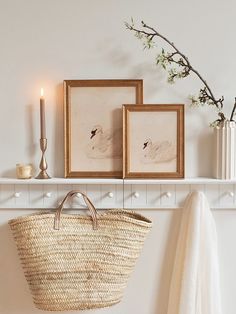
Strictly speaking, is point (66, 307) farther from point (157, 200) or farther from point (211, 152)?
point (211, 152)

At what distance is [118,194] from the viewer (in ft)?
5.75

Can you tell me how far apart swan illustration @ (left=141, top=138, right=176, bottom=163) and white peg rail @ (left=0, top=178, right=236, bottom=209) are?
96 millimetres

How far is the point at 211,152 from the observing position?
1760mm

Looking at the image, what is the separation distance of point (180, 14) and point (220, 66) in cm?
24

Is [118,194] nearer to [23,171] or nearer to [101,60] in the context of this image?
[23,171]

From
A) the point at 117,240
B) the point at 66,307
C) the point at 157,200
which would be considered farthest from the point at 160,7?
the point at 66,307

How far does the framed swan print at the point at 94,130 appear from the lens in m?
1.73

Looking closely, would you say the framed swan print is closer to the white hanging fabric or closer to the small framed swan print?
the small framed swan print

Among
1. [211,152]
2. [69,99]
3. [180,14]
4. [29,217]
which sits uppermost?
[180,14]

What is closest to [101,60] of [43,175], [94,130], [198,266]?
[94,130]

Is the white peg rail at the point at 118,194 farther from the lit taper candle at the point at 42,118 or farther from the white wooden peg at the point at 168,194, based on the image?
the lit taper candle at the point at 42,118

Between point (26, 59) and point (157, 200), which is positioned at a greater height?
point (26, 59)

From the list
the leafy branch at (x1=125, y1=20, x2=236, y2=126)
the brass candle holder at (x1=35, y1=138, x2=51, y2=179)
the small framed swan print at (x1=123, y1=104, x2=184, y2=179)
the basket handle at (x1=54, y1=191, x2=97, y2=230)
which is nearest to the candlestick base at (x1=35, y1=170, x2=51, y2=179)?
the brass candle holder at (x1=35, y1=138, x2=51, y2=179)

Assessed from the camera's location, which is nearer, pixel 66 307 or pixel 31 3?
pixel 66 307
